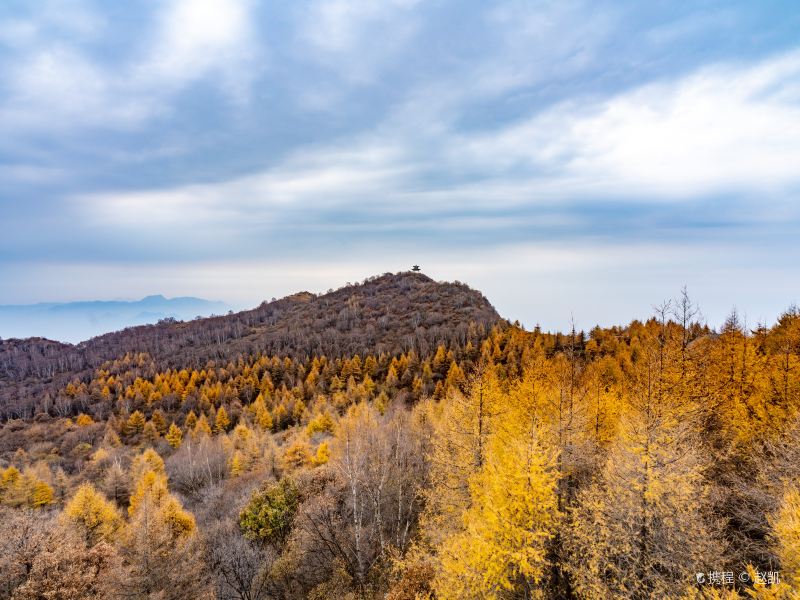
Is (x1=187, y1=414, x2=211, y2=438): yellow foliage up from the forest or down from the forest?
down

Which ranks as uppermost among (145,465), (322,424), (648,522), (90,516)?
(648,522)

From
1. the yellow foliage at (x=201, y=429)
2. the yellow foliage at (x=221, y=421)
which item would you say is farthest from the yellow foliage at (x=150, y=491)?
the yellow foliage at (x=221, y=421)

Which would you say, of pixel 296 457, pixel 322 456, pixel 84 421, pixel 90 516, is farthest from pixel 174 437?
pixel 90 516

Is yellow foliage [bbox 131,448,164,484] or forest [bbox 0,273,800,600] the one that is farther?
yellow foliage [bbox 131,448,164,484]

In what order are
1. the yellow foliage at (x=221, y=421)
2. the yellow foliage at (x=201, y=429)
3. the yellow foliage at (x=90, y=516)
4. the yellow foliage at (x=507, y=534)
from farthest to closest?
the yellow foliage at (x=221, y=421)
the yellow foliage at (x=201, y=429)
the yellow foliage at (x=90, y=516)
the yellow foliage at (x=507, y=534)

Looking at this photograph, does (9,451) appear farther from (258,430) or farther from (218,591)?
(218,591)

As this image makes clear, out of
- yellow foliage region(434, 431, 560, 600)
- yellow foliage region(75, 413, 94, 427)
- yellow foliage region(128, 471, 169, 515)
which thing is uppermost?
yellow foliage region(434, 431, 560, 600)

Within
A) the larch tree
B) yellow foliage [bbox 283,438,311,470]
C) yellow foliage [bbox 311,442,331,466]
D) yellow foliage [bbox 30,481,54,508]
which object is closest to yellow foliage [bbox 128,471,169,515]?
yellow foliage [bbox 283,438,311,470]

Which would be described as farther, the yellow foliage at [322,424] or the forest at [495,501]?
the yellow foliage at [322,424]

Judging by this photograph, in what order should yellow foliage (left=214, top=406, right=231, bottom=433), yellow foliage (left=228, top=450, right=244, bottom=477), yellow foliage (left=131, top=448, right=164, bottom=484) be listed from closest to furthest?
yellow foliage (left=131, top=448, right=164, bottom=484) → yellow foliage (left=228, top=450, right=244, bottom=477) → yellow foliage (left=214, top=406, right=231, bottom=433)

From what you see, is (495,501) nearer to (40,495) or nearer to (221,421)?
(40,495)

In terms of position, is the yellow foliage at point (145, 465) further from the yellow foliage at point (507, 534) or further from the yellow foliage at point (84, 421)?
the yellow foliage at point (84, 421)

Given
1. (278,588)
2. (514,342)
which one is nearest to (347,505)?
(278,588)

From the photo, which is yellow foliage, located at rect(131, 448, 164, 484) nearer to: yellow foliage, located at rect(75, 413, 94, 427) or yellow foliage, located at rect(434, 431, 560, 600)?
yellow foliage, located at rect(434, 431, 560, 600)
